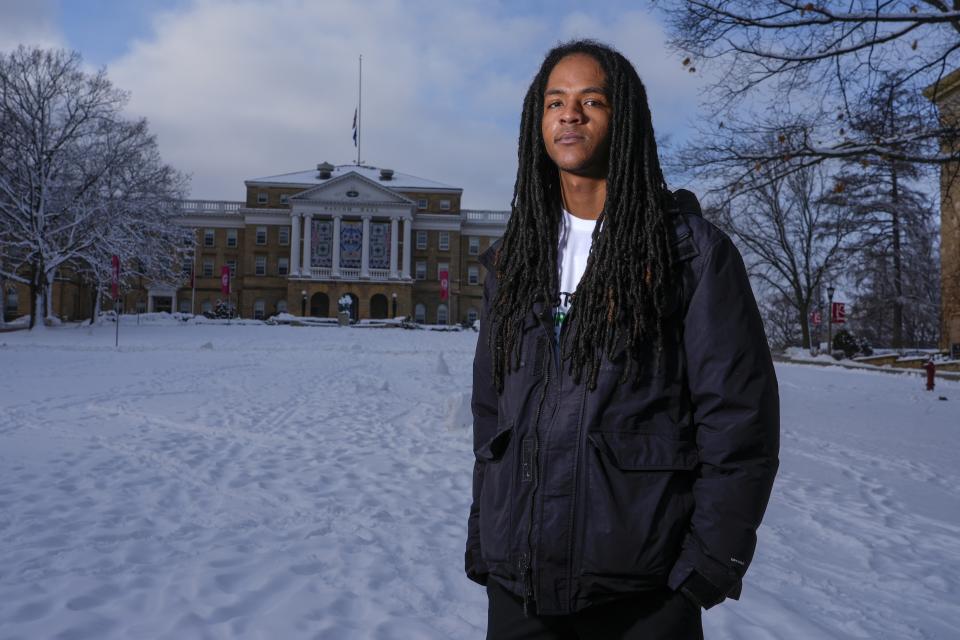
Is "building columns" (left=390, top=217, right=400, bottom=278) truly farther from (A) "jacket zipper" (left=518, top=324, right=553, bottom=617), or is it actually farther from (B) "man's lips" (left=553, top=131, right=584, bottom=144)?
(A) "jacket zipper" (left=518, top=324, right=553, bottom=617)

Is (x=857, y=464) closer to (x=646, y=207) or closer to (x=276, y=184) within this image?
(x=646, y=207)

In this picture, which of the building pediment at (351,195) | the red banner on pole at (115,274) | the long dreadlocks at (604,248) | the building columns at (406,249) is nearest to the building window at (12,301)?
the building pediment at (351,195)

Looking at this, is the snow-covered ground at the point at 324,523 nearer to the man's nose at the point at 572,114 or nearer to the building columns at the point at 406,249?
the man's nose at the point at 572,114

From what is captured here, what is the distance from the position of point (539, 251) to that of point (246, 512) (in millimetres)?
4183

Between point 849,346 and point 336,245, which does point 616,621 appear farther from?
point 336,245

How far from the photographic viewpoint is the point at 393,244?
70.4 m

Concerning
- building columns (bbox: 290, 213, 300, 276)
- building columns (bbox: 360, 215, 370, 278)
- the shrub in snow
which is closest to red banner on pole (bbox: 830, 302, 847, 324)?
the shrub in snow

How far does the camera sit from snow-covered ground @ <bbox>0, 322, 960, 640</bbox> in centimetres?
366

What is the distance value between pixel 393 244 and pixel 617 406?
69.7 metres

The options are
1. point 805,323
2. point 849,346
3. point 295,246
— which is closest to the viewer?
point 849,346

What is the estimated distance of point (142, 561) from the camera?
429 cm

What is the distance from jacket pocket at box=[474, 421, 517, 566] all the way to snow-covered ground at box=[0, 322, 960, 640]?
1834 mm

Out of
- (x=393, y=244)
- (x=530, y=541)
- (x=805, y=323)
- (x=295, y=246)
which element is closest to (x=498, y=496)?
(x=530, y=541)

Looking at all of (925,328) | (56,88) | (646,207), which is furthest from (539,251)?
(925,328)
